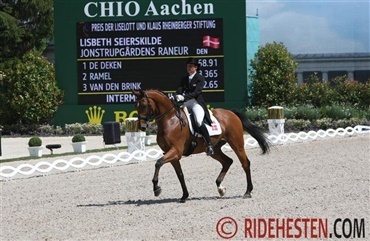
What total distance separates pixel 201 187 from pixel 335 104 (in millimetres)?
22313

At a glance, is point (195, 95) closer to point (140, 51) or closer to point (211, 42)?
point (211, 42)

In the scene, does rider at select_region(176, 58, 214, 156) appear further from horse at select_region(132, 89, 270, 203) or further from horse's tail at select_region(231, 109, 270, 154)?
horse's tail at select_region(231, 109, 270, 154)

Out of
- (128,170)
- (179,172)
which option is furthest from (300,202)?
(128,170)

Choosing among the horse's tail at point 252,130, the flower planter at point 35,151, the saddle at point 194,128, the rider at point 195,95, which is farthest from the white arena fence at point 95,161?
the rider at point 195,95

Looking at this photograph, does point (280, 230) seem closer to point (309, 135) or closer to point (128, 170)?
point (128, 170)

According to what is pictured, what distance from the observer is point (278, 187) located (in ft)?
50.0

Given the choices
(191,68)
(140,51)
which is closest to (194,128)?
(191,68)

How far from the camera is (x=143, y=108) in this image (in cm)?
1345

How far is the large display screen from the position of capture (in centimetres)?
3375

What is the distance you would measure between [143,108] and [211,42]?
2067 cm

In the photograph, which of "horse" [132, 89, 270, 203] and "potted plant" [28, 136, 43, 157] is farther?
"potted plant" [28, 136, 43, 157]

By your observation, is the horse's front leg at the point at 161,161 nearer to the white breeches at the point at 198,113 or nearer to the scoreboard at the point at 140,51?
the white breeches at the point at 198,113

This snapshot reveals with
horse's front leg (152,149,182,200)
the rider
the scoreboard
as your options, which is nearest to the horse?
horse's front leg (152,149,182,200)

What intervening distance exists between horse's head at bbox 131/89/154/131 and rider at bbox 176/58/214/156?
2.05ft
